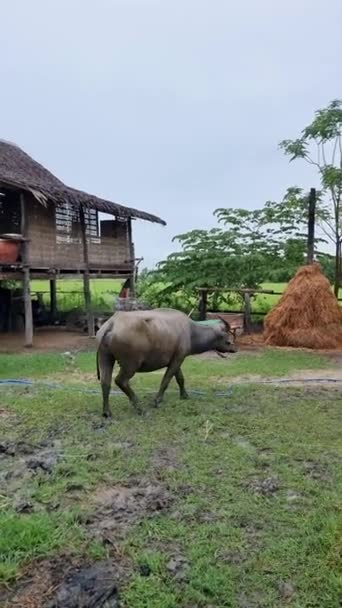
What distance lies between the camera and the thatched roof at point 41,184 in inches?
509

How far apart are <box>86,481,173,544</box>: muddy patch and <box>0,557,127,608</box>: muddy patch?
29 centimetres

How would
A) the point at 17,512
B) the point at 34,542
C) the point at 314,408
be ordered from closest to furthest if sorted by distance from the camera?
the point at 34,542 → the point at 17,512 → the point at 314,408

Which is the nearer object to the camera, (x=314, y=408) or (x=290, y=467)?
(x=290, y=467)

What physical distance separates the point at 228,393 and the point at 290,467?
3.07 meters

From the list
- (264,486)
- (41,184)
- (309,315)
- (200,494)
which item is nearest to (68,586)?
(200,494)

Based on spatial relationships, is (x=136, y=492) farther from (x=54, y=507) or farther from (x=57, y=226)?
(x=57, y=226)

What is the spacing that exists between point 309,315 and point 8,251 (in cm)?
750

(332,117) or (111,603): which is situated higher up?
(332,117)

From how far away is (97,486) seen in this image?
4.32 m

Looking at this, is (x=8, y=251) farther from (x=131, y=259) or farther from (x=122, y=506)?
(x=122, y=506)

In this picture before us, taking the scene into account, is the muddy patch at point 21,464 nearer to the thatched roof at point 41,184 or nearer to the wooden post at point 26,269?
the wooden post at point 26,269

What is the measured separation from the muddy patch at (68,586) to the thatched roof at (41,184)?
1062 centimetres

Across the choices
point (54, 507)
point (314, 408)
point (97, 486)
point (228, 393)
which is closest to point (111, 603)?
point (54, 507)

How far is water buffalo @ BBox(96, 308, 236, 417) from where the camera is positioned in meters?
6.34
